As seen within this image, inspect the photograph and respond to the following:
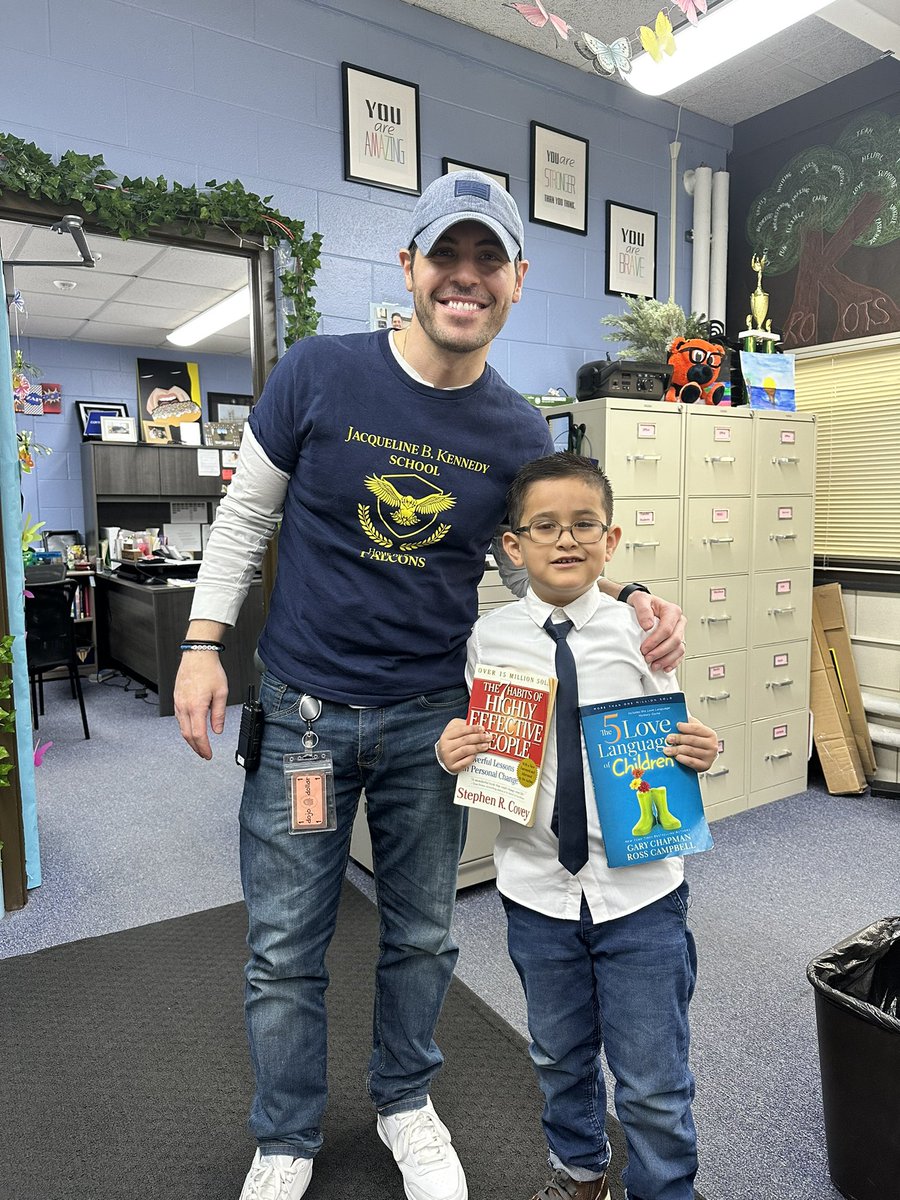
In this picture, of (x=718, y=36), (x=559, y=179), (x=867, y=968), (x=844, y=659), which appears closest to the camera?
(x=867, y=968)

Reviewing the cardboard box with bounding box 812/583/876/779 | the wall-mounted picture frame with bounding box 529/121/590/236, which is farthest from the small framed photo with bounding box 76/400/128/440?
the cardboard box with bounding box 812/583/876/779

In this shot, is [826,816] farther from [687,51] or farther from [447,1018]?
[687,51]

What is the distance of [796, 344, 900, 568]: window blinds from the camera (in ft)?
11.3

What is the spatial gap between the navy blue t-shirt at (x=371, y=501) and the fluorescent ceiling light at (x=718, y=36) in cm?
207

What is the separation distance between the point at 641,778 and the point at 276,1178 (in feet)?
2.78

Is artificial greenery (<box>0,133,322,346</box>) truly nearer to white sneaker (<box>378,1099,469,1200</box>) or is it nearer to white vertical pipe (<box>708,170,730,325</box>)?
white vertical pipe (<box>708,170,730,325</box>)

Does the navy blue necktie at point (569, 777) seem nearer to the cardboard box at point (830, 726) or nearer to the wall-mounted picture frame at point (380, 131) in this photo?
the wall-mounted picture frame at point (380, 131)

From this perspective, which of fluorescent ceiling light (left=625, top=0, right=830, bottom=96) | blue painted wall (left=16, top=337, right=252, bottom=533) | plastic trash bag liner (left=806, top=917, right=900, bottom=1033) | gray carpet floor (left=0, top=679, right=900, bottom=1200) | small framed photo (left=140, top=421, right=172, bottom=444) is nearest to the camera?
plastic trash bag liner (left=806, top=917, right=900, bottom=1033)

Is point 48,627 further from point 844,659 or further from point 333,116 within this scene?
point 844,659

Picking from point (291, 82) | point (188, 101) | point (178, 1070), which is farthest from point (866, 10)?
point (178, 1070)

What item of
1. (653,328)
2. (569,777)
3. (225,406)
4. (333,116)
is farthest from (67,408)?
(569,777)

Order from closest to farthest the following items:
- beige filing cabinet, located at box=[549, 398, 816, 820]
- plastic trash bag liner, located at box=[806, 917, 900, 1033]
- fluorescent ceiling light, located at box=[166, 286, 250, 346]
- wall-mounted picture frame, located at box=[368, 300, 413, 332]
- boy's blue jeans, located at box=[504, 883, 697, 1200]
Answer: boy's blue jeans, located at box=[504, 883, 697, 1200], plastic trash bag liner, located at box=[806, 917, 900, 1033], beige filing cabinet, located at box=[549, 398, 816, 820], wall-mounted picture frame, located at box=[368, 300, 413, 332], fluorescent ceiling light, located at box=[166, 286, 250, 346]

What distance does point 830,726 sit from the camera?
3.44m

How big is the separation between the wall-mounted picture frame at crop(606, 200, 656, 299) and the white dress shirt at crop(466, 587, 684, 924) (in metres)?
2.82
